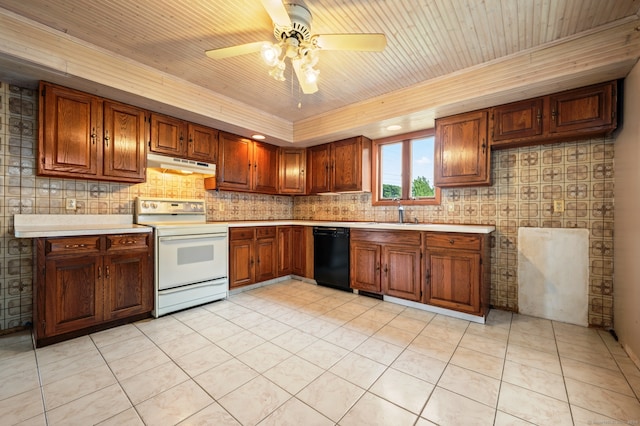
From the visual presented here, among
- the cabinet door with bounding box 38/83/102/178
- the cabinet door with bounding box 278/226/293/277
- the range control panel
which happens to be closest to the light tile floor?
the range control panel

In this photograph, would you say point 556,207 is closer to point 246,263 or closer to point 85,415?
point 246,263

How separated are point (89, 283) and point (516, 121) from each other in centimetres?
423

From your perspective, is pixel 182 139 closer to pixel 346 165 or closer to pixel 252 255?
pixel 252 255

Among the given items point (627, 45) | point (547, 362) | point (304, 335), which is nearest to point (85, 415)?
point (304, 335)

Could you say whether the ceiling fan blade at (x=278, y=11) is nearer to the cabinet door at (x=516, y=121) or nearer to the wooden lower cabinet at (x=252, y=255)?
the cabinet door at (x=516, y=121)

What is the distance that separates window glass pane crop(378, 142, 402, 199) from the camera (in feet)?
12.5

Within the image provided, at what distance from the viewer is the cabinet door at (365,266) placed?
3292 millimetres

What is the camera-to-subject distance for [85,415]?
1408mm

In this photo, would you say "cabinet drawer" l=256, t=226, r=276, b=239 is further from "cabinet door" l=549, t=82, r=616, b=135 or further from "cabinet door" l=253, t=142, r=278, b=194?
"cabinet door" l=549, t=82, r=616, b=135

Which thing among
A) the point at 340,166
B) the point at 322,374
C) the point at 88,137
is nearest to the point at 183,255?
the point at 88,137

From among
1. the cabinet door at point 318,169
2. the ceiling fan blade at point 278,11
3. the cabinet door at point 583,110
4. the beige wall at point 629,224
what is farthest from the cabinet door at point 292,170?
the beige wall at point 629,224

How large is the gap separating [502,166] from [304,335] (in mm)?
2767

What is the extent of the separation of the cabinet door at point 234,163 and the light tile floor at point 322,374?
1.83 metres

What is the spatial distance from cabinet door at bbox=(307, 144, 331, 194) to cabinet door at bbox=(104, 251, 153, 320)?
252 cm
